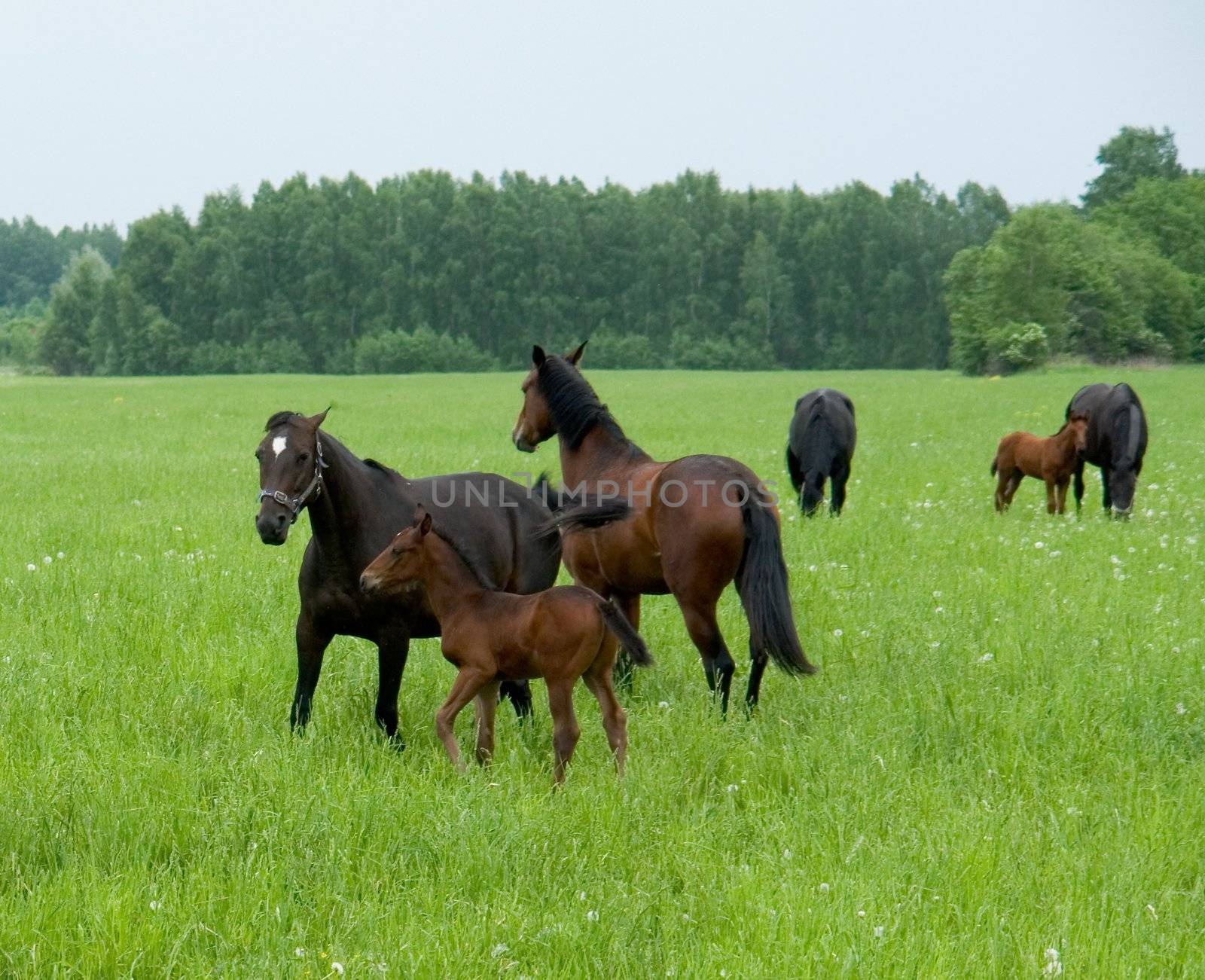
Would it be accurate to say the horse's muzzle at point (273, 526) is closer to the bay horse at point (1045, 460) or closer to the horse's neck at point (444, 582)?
the horse's neck at point (444, 582)

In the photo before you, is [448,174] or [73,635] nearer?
[73,635]

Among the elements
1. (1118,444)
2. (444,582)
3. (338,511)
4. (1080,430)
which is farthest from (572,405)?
(1118,444)

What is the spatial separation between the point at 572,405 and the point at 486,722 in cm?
291

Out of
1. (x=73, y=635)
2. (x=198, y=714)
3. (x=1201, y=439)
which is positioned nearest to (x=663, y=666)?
(x=198, y=714)

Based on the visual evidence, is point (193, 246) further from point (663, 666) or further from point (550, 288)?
point (663, 666)

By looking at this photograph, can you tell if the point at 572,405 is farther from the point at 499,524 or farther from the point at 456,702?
the point at 456,702

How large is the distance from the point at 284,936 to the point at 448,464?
51.0 feet

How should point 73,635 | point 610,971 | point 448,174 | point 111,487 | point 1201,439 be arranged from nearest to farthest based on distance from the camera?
point 610,971 < point 73,635 < point 111,487 < point 1201,439 < point 448,174

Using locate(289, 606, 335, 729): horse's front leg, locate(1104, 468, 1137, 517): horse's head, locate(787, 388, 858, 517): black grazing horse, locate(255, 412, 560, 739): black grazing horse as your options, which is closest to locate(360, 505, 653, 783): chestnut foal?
locate(255, 412, 560, 739): black grazing horse

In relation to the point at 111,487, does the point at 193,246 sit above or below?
above

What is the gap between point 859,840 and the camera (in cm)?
449

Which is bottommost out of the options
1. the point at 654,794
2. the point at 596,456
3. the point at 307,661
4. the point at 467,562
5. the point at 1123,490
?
the point at 654,794

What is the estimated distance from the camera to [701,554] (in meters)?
6.87

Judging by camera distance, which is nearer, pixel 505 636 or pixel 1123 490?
pixel 505 636
